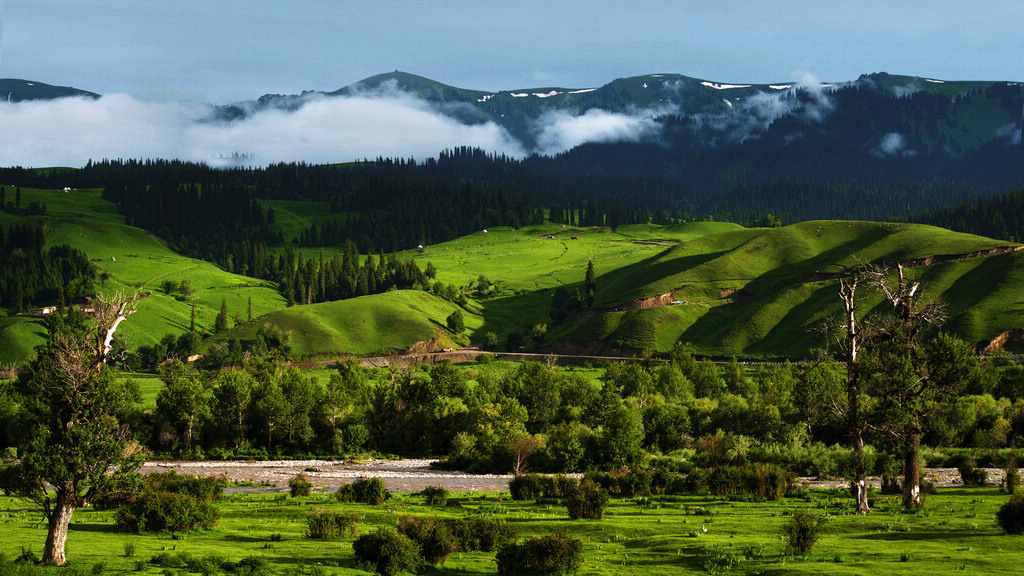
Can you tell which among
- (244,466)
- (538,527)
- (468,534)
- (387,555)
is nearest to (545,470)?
(244,466)

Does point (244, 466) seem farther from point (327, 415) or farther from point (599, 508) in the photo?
point (599, 508)

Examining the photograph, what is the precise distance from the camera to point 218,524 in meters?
56.1

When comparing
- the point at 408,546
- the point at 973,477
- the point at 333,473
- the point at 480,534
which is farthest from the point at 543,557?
the point at 333,473

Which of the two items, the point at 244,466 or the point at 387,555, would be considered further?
the point at 244,466

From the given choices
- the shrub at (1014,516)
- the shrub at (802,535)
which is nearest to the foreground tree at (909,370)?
the shrub at (1014,516)

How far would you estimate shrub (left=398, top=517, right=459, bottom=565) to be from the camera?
1645 inches

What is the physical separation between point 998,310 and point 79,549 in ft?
642

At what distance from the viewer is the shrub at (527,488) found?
74.1 meters

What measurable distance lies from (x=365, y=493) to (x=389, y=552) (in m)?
33.7

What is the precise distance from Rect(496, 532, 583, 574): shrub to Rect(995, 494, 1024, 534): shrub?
19.2m

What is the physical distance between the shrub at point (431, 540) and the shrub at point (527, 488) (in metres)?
31.8

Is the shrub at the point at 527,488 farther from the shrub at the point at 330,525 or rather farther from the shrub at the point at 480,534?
the shrub at the point at 480,534

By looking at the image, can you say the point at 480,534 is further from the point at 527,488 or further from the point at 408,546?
the point at 527,488

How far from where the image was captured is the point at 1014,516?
41094 mm
